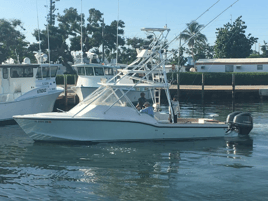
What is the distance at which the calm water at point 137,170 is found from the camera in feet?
29.3

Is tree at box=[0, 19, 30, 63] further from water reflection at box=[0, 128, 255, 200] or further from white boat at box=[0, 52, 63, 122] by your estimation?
water reflection at box=[0, 128, 255, 200]

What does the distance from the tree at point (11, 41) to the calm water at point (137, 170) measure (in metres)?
38.5

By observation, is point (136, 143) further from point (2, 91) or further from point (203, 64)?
point (203, 64)

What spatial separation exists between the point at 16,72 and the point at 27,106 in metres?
2.44

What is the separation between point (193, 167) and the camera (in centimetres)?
1116

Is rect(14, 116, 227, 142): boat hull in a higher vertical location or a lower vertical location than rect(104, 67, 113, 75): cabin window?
lower

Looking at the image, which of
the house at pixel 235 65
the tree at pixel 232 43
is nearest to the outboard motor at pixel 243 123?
the house at pixel 235 65

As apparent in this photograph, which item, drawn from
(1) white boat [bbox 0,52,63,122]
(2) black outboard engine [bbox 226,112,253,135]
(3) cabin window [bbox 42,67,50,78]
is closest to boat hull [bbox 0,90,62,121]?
(1) white boat [bbox 0,52,63,122]

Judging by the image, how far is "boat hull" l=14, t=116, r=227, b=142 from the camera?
13742 mm

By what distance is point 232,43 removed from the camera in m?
63.3

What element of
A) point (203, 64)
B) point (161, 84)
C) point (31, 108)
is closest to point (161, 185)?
point (161, 84)

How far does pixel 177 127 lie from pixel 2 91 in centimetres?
1162

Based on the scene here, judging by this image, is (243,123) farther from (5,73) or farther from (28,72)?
(5,73)

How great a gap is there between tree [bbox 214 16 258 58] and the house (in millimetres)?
11354
